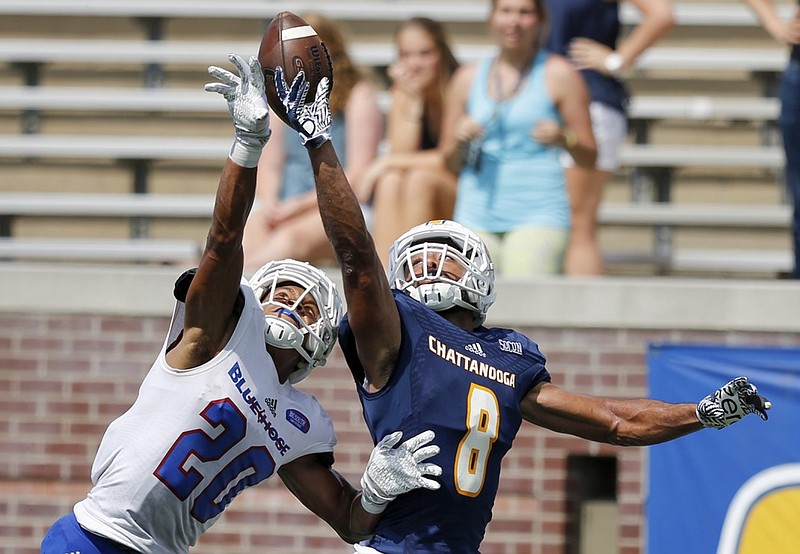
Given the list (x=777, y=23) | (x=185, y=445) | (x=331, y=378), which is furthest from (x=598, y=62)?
(x=185, y=445)

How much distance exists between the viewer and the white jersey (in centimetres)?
403

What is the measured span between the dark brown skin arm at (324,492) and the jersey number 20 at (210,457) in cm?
21

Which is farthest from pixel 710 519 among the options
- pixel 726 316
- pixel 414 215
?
pixel 414 215

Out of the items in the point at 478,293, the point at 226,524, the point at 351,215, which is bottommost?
the point at 226,524

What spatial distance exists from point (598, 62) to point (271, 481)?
8.03 ft

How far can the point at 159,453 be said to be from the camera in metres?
4.02

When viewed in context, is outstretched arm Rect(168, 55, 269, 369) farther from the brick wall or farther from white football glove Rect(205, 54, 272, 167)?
the brick wall

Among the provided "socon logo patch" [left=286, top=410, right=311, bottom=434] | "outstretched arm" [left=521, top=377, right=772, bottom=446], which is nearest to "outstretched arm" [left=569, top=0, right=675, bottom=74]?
"outstretched arm" [left=521, top=377, right=772, bottom=446]

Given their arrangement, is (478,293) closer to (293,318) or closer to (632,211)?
(293,318)

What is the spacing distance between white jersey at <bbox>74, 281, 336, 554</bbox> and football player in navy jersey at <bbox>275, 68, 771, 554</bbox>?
38 centimetres

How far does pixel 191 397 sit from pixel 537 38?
288 cm

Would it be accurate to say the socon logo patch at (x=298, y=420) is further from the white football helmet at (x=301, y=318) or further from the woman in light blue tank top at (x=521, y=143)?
the woman in light blue tank top at (x=521, y=143)

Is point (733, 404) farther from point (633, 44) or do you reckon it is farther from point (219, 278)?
point (633, 44)

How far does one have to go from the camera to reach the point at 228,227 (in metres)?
3.84
